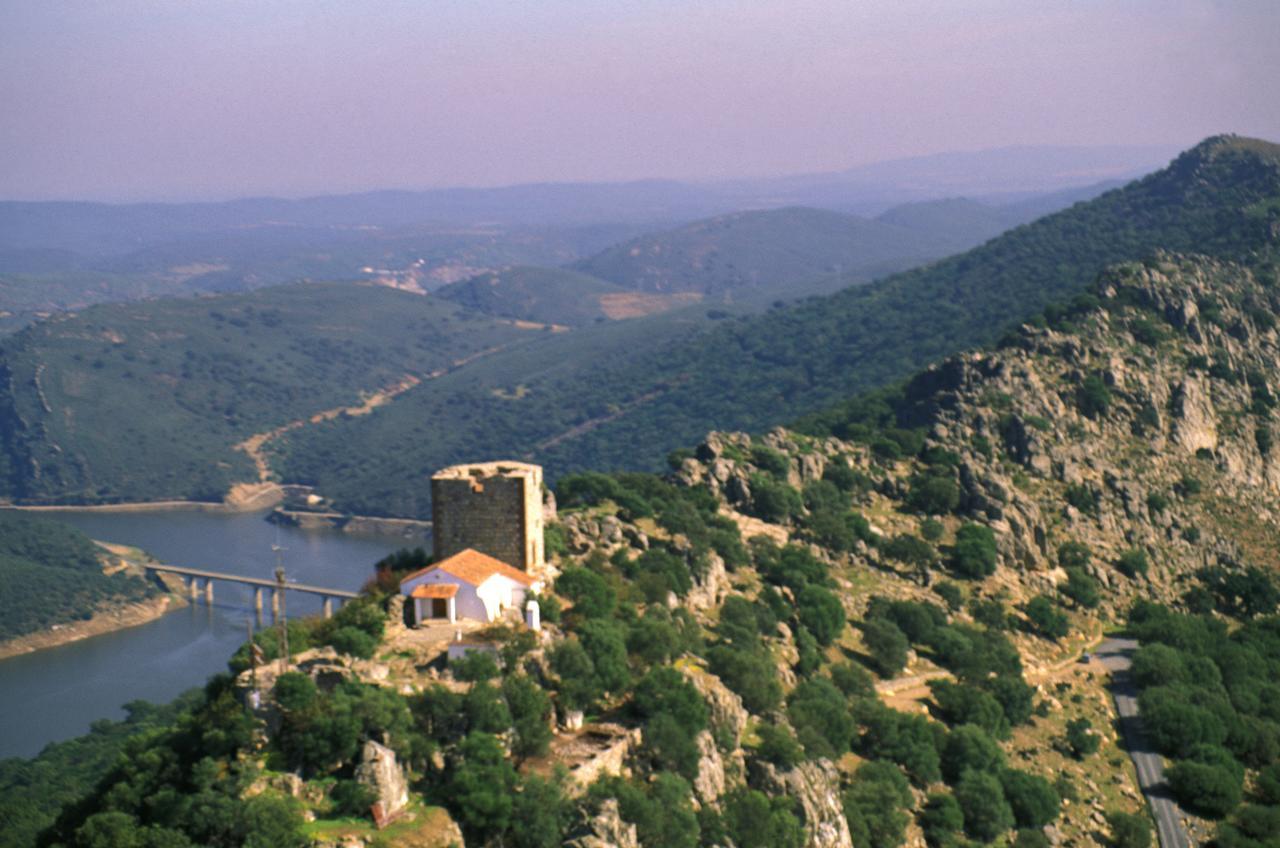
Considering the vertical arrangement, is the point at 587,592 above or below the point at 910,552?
above

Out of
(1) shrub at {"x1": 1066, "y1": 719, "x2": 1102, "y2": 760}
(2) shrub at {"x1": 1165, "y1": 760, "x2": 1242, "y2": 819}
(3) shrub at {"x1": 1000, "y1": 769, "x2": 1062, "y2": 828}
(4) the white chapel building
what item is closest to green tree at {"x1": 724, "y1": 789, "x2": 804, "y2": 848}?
(4) the white chapel building

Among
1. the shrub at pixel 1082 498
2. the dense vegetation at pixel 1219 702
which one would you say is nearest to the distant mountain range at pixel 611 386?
the shrub at pixel 1082 498

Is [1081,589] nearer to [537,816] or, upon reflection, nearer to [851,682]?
[851,682]

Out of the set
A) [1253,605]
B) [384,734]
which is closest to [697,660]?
[384,734]

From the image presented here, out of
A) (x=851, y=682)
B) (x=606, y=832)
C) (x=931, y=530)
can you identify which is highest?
(x=606, y=832)

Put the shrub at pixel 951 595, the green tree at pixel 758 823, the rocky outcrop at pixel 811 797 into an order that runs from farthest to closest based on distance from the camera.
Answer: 1. the shrub at pixel 951 595
2. the rocky outcrop at pixel 811 797
3. the green tree at pixel 758 823

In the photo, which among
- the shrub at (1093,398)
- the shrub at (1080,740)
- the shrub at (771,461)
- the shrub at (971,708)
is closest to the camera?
the shrub at (971,708)

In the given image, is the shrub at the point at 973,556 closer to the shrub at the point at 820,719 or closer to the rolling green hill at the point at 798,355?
the shrub at the point at 820,719

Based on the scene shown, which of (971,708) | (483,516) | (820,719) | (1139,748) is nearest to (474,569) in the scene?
(483,516)
